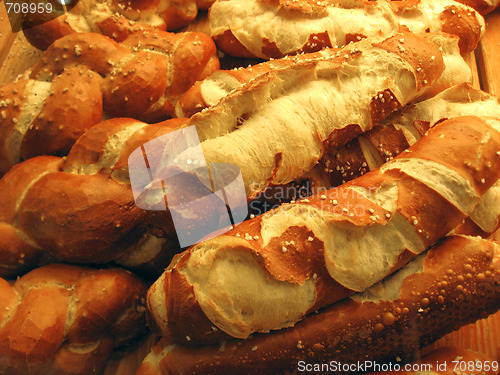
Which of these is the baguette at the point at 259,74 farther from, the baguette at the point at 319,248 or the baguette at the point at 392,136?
the baguette at the point at 319,248

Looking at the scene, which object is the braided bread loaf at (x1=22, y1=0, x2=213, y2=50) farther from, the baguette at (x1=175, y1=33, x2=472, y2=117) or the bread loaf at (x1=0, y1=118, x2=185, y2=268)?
the bread loaf at (x1=0, y1=118, x2=185, y2=268)

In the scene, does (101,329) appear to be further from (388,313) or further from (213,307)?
(388,313)

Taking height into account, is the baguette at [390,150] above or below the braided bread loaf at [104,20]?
below

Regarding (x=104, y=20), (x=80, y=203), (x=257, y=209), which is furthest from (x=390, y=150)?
(x=104, y=20)

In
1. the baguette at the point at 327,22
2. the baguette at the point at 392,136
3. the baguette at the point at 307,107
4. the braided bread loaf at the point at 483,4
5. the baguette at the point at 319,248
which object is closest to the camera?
the baguette at the point at 319,248

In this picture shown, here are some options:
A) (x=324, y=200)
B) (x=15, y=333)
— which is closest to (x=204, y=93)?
(x=324, y=200)

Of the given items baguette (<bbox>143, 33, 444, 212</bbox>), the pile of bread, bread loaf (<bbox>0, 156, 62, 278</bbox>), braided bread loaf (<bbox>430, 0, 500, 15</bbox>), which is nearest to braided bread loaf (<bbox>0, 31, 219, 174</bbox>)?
the pile of bread

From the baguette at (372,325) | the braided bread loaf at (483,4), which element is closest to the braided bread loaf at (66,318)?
the baguette at (372,325)
